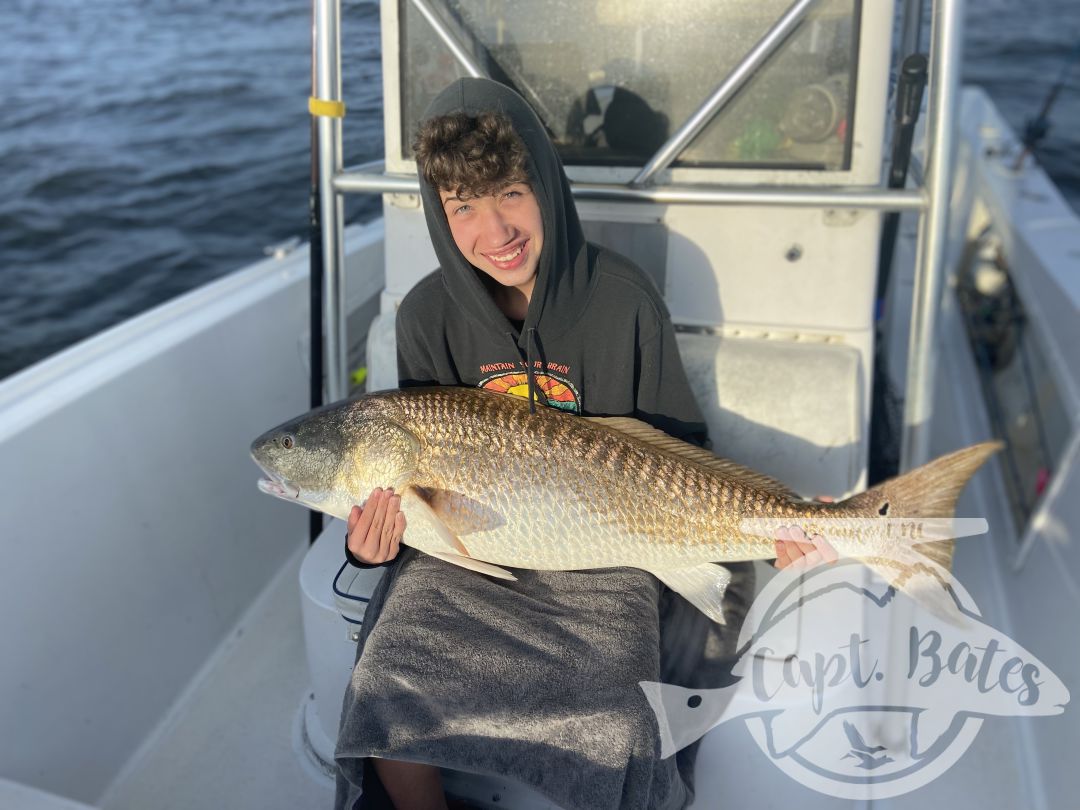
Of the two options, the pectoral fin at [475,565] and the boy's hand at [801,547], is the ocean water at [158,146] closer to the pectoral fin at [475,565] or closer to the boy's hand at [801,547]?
the pectoral fin at [475,565]

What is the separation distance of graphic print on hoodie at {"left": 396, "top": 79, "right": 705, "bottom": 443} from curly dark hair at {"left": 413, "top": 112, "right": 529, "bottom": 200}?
127 mm

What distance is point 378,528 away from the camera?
1983 millimetres

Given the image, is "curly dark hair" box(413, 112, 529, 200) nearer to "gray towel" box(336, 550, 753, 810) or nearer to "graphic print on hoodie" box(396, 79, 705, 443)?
"graphic print on hoodie" box(396, 79, 705, 443)

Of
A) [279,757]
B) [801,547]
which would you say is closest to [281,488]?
[279,757]

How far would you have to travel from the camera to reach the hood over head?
6.29ft

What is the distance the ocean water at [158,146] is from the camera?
732cm

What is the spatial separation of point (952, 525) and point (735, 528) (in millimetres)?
544

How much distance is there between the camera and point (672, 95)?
2549 millimetres

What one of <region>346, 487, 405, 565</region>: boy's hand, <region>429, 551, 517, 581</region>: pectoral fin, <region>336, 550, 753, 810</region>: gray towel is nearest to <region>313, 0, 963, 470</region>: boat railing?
<region>346, 487, 405, 565</region>: boy's hand

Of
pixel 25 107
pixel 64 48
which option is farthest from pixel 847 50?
pixel 64 48

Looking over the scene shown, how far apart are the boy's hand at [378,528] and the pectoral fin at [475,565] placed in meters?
0.12

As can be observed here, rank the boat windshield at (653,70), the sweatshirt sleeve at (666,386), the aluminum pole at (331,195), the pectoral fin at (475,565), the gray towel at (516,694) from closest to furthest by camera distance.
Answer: the gray towel at (516,694)
the pectoral fin at (475,565)
the sweatshirt sleeve at (666,386)
the boat windshield at (653,70)
the aluminum pole at (331,195)

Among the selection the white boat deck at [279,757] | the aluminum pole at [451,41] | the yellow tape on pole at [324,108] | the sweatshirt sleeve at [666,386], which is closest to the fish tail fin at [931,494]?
the sweatshirt sleeve at [666,386]

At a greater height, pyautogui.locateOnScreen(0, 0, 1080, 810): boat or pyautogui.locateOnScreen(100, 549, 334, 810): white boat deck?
pyautogui.locateOnScreen(0, 0, 1080, 810): boat
